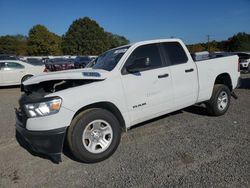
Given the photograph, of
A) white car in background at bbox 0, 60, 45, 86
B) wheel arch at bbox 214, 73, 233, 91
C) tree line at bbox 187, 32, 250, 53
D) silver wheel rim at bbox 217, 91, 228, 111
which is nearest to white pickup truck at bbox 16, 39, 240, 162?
silver wheel rim at bbox 217, 91, 228, 111

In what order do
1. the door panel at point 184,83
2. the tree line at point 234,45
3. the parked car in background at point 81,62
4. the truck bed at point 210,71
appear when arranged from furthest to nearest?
the tree line at point 234,45, the parked car in background at point 81,62, the truck bed at point 210,71, the door panel at point 184,83

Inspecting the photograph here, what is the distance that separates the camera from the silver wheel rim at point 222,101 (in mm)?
5600

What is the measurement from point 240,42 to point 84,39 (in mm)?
41670

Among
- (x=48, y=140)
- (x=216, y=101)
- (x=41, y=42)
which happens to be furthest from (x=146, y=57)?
(x=41, y=42)

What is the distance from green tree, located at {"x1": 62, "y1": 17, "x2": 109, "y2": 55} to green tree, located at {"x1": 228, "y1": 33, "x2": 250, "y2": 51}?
3525 cm

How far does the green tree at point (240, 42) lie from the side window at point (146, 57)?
54.9 m

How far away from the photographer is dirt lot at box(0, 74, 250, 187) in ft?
10.3

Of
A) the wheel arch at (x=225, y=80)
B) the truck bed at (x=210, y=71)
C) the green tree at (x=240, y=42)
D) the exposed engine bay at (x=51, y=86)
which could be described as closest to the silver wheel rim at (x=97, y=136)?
the exposed engine bay at (x=51, y=86)

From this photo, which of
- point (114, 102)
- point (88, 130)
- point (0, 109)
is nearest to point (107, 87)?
point (114, 102)

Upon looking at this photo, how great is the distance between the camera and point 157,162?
359cm

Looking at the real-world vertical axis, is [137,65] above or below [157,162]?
above

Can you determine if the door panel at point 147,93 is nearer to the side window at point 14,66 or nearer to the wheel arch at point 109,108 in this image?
the wheel arch at point 109,108

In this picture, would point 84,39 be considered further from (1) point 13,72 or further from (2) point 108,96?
(2) point 108,96

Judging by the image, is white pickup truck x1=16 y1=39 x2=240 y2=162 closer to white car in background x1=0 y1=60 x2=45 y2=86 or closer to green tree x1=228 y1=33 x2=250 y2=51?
white car in background x1=0 y1=60 x2=45 y2=86
